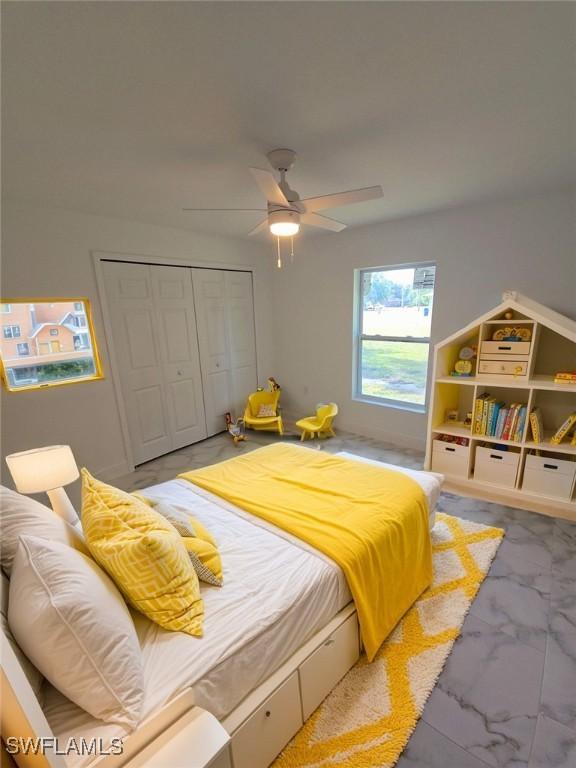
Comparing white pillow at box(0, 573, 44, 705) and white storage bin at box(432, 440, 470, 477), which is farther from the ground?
white pillow at box(0, 573, 44, 705)

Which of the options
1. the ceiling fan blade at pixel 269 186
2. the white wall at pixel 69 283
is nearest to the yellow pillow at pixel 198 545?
the ceiling fan blade at pixel 269 186

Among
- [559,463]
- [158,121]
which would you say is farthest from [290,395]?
[158,121]

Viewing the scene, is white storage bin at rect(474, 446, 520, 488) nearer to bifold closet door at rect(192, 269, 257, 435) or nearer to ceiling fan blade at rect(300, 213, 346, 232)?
ceiling fan blade at rect(300, 213, 346, 232)

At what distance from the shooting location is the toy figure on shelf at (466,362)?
122 inches

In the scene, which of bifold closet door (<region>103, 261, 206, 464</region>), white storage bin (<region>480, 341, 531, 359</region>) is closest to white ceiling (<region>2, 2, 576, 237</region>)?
bifold closet door (<region>103, 261, 206, 464</region>)

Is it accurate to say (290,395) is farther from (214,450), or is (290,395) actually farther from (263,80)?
(263,80)

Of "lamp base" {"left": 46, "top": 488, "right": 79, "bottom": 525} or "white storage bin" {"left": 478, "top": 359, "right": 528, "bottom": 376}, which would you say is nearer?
"lamp base" {"left": 46, "top": 488, "right": 79, "bottom": 525}

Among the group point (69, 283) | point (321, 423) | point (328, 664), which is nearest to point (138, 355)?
point (69, 283)

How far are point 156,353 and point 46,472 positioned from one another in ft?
7.33

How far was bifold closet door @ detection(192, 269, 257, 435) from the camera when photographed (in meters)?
4.07

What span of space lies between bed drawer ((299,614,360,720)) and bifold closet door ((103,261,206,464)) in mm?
2876

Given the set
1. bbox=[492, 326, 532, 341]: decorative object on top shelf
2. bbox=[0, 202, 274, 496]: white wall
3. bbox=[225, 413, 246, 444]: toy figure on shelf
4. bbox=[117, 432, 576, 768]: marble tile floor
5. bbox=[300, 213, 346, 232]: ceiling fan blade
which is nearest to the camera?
bbox=[117, 432, 576, 768]: marble tile floor

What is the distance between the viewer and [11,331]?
274 cm

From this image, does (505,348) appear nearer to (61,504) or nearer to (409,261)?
(409,261)
